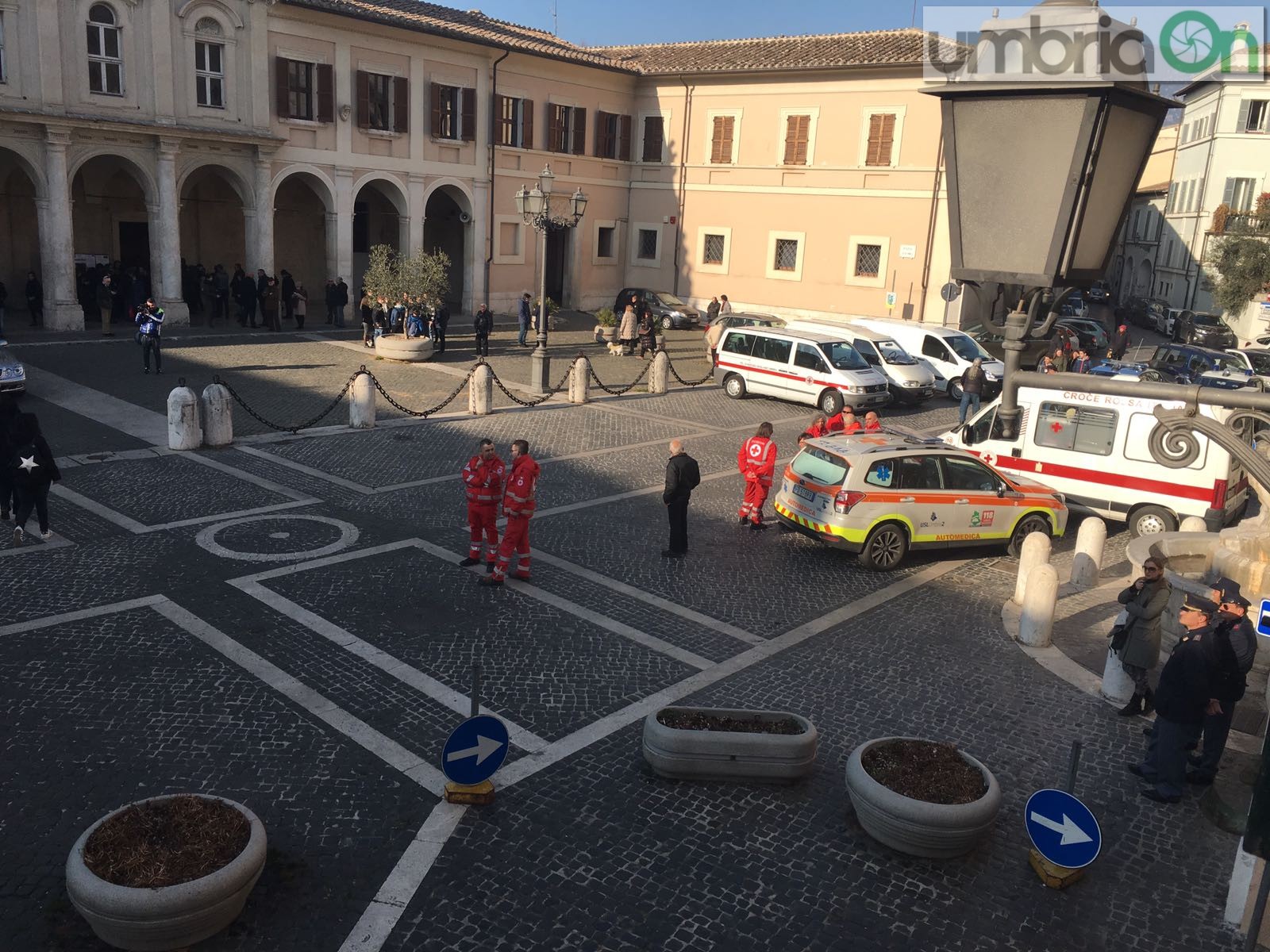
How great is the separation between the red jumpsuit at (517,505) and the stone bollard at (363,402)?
7.68m

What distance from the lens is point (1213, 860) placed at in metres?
6.82

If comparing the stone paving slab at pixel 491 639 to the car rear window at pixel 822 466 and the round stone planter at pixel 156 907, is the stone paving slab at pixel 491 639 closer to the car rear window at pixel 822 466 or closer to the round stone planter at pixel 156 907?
the round stone planter at pixel 156 907

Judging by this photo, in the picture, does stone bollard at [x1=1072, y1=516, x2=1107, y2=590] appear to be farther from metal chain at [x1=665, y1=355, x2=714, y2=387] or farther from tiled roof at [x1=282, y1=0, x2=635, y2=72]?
tiled roof at [x1=282, y1=0, x2=635, y2=72]

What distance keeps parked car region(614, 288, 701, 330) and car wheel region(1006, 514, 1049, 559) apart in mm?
23729

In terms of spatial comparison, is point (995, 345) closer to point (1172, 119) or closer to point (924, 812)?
point (924, 812)

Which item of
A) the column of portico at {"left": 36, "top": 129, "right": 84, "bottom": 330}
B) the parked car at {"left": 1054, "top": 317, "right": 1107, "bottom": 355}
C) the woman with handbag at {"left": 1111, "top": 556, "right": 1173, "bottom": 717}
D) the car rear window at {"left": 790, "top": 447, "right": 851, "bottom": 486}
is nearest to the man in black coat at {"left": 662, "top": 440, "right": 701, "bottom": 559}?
the car rear window at {"left": 790, "top": 447, "right": 851, "bottom": 486}

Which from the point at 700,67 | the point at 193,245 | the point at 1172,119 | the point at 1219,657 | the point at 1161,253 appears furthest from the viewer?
the point at 1172,119

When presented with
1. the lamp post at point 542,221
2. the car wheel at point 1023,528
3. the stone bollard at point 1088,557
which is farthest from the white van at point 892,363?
the stone bollard at point 1088,557

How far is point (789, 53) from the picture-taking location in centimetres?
3594

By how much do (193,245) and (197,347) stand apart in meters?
9.10

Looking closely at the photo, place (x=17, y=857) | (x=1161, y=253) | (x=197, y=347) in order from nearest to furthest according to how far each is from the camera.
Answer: (x=17, y=857) → (x=197, y=347) → (x=1161, y=253)

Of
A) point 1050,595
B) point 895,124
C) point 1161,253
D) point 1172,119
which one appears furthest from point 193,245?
point 1172,119

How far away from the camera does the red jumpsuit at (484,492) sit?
36.0ft

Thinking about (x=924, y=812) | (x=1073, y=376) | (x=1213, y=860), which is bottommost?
(x=1213, y=860)
